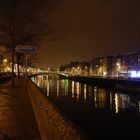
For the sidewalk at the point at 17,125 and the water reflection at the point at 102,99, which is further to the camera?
the water reflection at the point at 102,99

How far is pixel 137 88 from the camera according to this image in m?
65.6

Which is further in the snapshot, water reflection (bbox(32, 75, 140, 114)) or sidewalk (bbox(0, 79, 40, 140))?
water reflection (bbox(32, 75, 140, 114))

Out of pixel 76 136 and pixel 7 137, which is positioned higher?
pixel 76 136

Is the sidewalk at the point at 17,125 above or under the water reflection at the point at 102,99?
above

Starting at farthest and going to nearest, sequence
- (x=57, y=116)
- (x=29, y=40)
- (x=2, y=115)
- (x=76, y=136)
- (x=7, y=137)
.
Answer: (x=29, y=40) < (x=2, y=115) < (x=7, y=137) < (x=57, y=116) < (x=76, y=136)

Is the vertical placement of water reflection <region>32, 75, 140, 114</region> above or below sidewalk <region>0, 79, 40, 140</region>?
below

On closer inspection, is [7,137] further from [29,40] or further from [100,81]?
[100,81]

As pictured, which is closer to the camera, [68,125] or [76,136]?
[76,136]

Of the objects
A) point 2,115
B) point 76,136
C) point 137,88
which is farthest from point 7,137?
point 137,88

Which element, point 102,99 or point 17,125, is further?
point 102,99

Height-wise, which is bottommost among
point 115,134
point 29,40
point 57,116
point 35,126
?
point 115,134

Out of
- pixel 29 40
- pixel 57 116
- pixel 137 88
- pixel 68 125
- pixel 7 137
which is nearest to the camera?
pixel 68 125

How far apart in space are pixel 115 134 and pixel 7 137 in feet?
54.7

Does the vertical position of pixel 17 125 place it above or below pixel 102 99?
above
